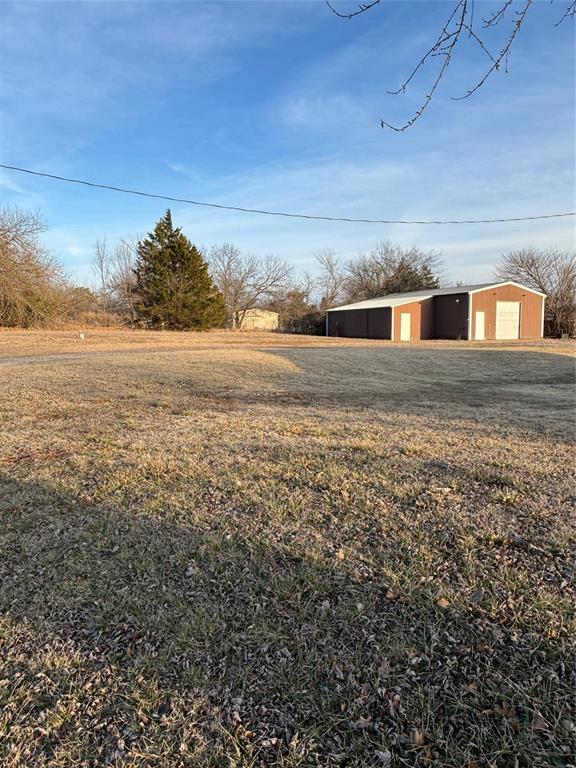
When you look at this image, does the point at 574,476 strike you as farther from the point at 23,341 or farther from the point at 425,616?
the point at 23,341

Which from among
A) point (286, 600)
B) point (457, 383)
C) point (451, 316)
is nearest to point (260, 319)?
point (451, 316)

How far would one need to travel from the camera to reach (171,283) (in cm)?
2984

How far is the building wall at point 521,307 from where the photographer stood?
90.3 feet

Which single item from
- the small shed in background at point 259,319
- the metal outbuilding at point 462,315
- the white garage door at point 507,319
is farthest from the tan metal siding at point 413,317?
the small shed in background at point 259,319

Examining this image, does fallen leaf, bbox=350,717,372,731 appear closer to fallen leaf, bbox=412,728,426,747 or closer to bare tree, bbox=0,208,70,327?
fallen leaf, bbox=412,728,426,747

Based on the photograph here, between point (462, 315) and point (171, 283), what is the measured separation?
18.9m

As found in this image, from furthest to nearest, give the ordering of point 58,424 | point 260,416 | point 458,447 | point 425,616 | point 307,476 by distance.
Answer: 1. point 260,416
2. point 58,424
3. point 458,447
4. point 307,476
5. point 425,616

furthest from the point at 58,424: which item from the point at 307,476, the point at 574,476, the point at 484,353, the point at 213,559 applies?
the point at 484,353

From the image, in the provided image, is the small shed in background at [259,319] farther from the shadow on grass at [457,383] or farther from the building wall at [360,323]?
the shadow on grass at [457,383]

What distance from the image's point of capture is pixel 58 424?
4.90 meters

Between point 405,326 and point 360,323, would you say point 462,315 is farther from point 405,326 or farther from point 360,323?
point 360,323

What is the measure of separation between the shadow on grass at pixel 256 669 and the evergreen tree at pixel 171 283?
29025 millimetres

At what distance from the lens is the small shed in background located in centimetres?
4081

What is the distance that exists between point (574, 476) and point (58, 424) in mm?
4915
